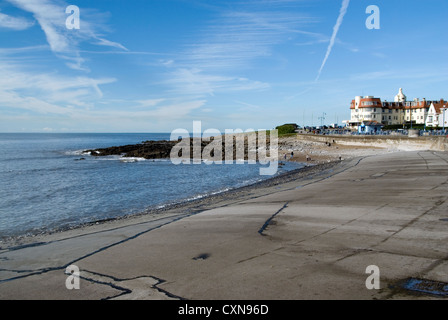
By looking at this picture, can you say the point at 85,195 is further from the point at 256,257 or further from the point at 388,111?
the point at 388,111

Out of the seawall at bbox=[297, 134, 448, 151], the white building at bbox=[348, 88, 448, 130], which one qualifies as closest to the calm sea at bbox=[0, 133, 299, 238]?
the seawall at bbox=[297, 134, 448, 151]

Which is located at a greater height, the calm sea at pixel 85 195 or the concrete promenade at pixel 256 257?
the concrete promenade at pixel 256 257

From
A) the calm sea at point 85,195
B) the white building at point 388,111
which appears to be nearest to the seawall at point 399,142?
the calm sea at point 85,195

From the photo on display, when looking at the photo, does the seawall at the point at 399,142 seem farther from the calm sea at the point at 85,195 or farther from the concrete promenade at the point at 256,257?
the concrete promenade at the point at 256,257

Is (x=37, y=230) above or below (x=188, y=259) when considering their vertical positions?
below

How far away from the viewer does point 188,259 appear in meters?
6.81

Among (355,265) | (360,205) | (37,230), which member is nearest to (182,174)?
(37,230)

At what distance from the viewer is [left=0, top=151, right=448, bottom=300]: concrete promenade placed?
5172mm

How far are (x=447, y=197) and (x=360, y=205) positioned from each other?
318 cm

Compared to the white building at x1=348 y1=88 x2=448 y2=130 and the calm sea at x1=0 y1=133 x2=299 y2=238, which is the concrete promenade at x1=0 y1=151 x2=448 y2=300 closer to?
the calm sea at x1=0 y1=133 x2=299 y2=238

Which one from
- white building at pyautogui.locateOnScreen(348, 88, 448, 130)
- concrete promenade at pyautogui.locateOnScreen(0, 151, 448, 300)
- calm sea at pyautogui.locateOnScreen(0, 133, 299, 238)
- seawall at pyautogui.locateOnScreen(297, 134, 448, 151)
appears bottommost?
calm sea at pyautogui.locateOnScreen(0, 133, 299, 238)

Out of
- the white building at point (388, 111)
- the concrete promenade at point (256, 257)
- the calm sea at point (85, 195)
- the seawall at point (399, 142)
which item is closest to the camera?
the concrete promenade at point (256, 257)

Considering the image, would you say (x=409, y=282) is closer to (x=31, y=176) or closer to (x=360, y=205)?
(x=360, y=205)

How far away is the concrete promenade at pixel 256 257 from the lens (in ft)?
17.0
